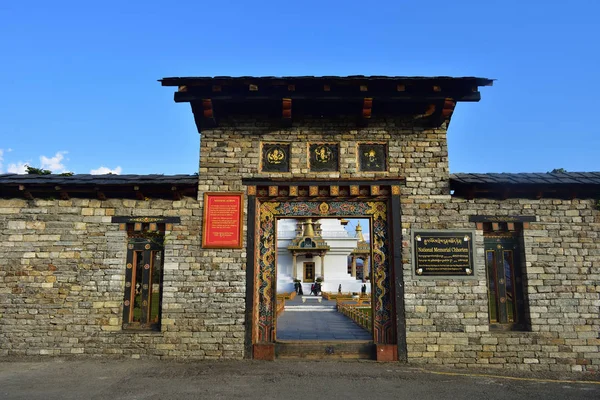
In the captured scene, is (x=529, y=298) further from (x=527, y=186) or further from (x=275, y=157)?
(x=275, y=157)

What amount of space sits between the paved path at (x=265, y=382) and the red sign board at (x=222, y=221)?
234cm

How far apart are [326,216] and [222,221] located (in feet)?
7.23

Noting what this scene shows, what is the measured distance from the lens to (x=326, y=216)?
865 centimetres

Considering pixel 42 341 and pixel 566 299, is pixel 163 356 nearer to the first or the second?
pixel 42 341

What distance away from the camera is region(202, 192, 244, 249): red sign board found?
27.3 feet

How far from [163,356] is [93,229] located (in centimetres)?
302

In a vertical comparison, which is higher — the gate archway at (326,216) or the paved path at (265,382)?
the gate archway at (326,216)

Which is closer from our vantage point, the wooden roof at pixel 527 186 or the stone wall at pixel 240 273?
the stone wall at pixel 240 273

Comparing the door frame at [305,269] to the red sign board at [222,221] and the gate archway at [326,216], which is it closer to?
the gate archway at [326,216]

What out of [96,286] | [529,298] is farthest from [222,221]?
[529,298]

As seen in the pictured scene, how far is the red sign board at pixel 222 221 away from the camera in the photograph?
8.31 m

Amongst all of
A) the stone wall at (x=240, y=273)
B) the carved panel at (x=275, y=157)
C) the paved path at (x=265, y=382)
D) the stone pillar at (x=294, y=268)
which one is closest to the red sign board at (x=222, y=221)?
the stone wall at (x=240, y=273)

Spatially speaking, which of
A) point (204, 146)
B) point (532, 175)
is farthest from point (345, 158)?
point (532, 175)

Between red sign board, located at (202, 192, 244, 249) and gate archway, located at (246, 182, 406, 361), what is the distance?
0.25 m
